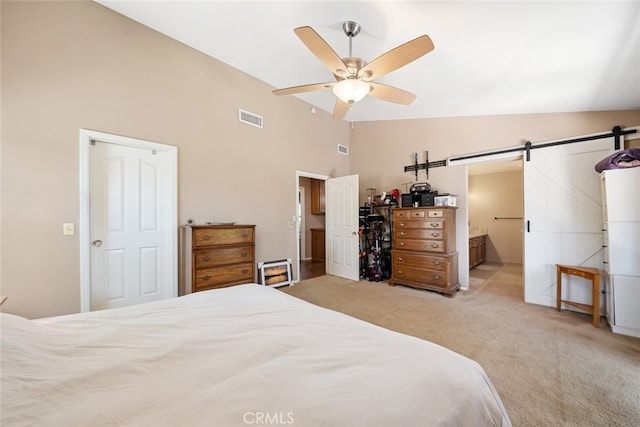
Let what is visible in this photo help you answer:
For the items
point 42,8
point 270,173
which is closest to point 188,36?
point 42,8

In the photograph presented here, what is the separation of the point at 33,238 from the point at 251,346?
8.76 ft

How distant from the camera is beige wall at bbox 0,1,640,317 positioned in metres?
2.18

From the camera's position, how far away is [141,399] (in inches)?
27.3

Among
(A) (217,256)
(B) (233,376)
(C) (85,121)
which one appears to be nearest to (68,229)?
(C) (85,121)

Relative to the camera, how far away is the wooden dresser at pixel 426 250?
3717 millimetres

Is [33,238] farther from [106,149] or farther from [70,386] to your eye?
[70,386]

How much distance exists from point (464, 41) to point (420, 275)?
309cm

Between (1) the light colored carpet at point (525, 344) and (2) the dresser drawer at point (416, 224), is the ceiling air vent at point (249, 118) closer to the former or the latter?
(1) the light colored carpet at point (525, 344)

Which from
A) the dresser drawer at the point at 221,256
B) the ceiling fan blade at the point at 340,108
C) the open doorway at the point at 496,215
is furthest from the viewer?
the open doorway at the point at 496,215

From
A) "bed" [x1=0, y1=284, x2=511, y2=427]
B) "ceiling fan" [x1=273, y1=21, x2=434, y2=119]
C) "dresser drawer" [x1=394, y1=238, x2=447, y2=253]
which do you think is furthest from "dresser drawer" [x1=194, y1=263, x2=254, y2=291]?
"dresser drawer" [x1=394, y1=238, x2=447, y2=253]

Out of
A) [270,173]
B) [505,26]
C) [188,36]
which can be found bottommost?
[270,173]

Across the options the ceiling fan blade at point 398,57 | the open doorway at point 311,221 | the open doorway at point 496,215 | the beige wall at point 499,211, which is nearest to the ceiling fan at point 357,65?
the ceiling fan blade at point 398,57

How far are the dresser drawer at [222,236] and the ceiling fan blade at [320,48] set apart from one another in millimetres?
2198

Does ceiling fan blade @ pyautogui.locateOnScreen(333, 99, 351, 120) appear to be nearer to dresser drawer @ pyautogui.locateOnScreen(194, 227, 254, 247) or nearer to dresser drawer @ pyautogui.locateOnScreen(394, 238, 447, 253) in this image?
dresser drawer @ pyautogui.locateOnScreen(194, 227, 254, 247)
